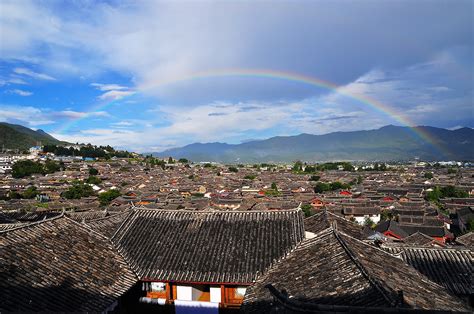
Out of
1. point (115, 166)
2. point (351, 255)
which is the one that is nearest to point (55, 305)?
point (351, 255)

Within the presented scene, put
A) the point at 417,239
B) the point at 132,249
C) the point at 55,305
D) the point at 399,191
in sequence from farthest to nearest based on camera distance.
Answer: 1. the point at 399,191
2. the point at 417,239
3. the point at 132,249
4. the point at 55,305

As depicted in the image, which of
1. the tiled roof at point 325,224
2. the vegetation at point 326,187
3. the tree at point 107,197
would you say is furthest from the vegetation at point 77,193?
the tiled roof at point 325,224

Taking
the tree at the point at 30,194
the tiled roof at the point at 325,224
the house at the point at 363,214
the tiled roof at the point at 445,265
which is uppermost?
the tiled roof at the point at 325,224

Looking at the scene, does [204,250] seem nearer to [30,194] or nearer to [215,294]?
[215,294]

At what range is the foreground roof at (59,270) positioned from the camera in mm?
7797

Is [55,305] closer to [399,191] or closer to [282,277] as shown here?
[282,277]

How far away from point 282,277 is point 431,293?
359 cm

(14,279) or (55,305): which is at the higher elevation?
(14,279)

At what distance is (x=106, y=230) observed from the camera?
12.7 metres

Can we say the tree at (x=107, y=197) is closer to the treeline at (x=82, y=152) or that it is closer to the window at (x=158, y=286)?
the window at (x=158, y=286)

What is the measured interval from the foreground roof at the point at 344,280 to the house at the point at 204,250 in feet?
2.45

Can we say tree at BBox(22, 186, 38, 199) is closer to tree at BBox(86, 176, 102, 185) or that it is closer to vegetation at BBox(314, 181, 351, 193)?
tree at BBox(86, 176, 102, 185)

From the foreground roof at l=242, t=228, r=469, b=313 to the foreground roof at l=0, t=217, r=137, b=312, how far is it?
11.9 ft

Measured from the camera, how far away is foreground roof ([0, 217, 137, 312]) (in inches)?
307
